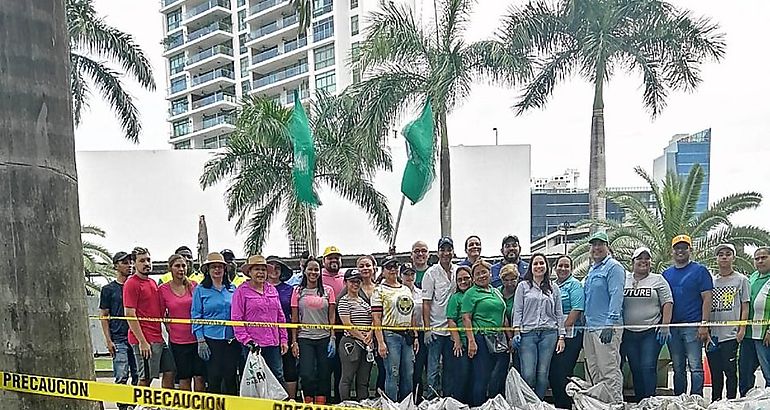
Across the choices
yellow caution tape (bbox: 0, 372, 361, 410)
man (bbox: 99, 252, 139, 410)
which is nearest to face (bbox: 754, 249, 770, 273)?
yellow caution tape (bbox: 0, 372, 361, 410)

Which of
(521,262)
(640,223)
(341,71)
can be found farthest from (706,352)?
(341,71)

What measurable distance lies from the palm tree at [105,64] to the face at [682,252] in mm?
14176

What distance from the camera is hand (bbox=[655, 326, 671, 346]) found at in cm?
532

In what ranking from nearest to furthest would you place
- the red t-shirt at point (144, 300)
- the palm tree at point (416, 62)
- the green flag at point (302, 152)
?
the red t-shirt at point (144, 300) → the green flag at point (302, 152) → the palm tree at point (416, 62)

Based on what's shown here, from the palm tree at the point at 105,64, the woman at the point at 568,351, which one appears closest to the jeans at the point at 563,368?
the woman at the point at 568,351

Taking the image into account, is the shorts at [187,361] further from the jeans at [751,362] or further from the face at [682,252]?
the jeans at [751,362]

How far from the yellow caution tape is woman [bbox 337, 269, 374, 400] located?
2.35 metres

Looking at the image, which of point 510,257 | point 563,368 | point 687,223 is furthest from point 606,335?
point 687,223

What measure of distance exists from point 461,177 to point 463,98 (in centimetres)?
1297

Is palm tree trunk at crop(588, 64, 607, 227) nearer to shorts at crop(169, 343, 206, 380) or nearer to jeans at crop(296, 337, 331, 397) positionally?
jeans at crop(296, 337, 331, 397)

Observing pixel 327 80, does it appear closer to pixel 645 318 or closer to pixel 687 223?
pixel 687 223

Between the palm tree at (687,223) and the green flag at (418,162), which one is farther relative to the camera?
the palm tree at (687,223)

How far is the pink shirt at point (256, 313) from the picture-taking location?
202 inches

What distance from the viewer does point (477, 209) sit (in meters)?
27.8
